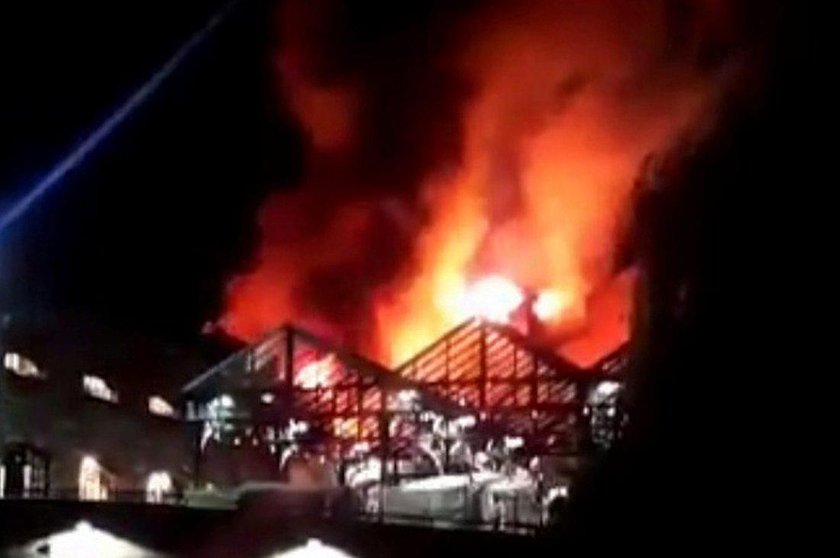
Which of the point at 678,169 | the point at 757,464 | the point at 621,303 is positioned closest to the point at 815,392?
the point at 757,464

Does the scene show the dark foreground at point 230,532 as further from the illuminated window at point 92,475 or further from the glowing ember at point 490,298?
the glowing ember at point 490,298

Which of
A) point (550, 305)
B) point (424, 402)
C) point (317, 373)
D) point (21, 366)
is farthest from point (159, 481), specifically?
point (550, 305)

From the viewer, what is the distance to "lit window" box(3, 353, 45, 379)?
41.5 m

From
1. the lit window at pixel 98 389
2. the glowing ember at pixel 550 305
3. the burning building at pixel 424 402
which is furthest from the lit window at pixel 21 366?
the glowing ember at pixel 550 305

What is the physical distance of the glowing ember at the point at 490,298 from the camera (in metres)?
62.9

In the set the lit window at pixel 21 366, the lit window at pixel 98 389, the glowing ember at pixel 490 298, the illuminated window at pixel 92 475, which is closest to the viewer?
the lit window at pixel 21 366

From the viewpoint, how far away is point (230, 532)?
2869 centimetres

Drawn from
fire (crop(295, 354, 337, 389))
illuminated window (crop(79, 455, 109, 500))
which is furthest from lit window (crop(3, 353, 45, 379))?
fire (crop(295, 354, 337, 389))

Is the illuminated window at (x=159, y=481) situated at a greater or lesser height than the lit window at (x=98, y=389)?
lesser

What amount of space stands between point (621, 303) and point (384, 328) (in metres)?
10.6

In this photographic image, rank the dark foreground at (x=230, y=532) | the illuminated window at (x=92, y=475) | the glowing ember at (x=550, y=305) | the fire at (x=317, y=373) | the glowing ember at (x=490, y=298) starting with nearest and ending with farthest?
the dark foreground at (x=230, y=532), the fire at (x=317, y=373), the illuminated window at (x=92, y=475), the glowing ember at (x=490, y=298), the glowing ember at (x=550, y=305)

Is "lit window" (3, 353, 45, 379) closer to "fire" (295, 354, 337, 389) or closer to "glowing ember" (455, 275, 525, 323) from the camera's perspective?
"fire" (295, 354, 337, 389)

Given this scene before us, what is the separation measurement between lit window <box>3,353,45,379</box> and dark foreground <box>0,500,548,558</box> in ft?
35.6

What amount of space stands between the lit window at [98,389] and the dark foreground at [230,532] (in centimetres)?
1394
